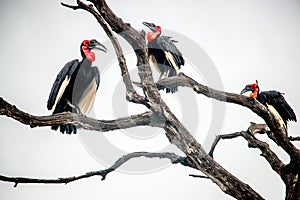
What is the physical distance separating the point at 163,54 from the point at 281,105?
1049mm

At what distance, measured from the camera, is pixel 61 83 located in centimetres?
216

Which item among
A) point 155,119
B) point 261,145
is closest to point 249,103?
point 261,145

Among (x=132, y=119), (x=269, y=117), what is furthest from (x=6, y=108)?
(x=269, y=117)

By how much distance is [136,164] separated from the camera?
208 cm

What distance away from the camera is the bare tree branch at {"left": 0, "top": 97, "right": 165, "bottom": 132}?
1.39m

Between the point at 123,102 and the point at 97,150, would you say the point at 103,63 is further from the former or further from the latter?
the point at 97,150

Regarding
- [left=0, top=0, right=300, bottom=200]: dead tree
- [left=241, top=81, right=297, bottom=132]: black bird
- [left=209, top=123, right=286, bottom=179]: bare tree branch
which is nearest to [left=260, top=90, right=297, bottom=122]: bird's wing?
[left=241, top=81, right=297, bottom=132]: black bird

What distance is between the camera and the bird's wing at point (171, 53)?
8.00 ft

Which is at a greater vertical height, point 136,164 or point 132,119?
point 132,119

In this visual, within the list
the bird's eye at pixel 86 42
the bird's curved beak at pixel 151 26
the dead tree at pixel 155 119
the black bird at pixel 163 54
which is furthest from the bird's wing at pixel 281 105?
the bird's eye at pixel 86 42

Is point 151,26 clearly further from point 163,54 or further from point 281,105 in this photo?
point 281,105

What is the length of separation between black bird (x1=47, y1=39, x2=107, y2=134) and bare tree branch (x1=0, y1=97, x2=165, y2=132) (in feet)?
2.07

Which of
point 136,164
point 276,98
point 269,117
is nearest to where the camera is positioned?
point 269,117

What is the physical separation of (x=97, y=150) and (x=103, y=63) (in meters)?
0.64
